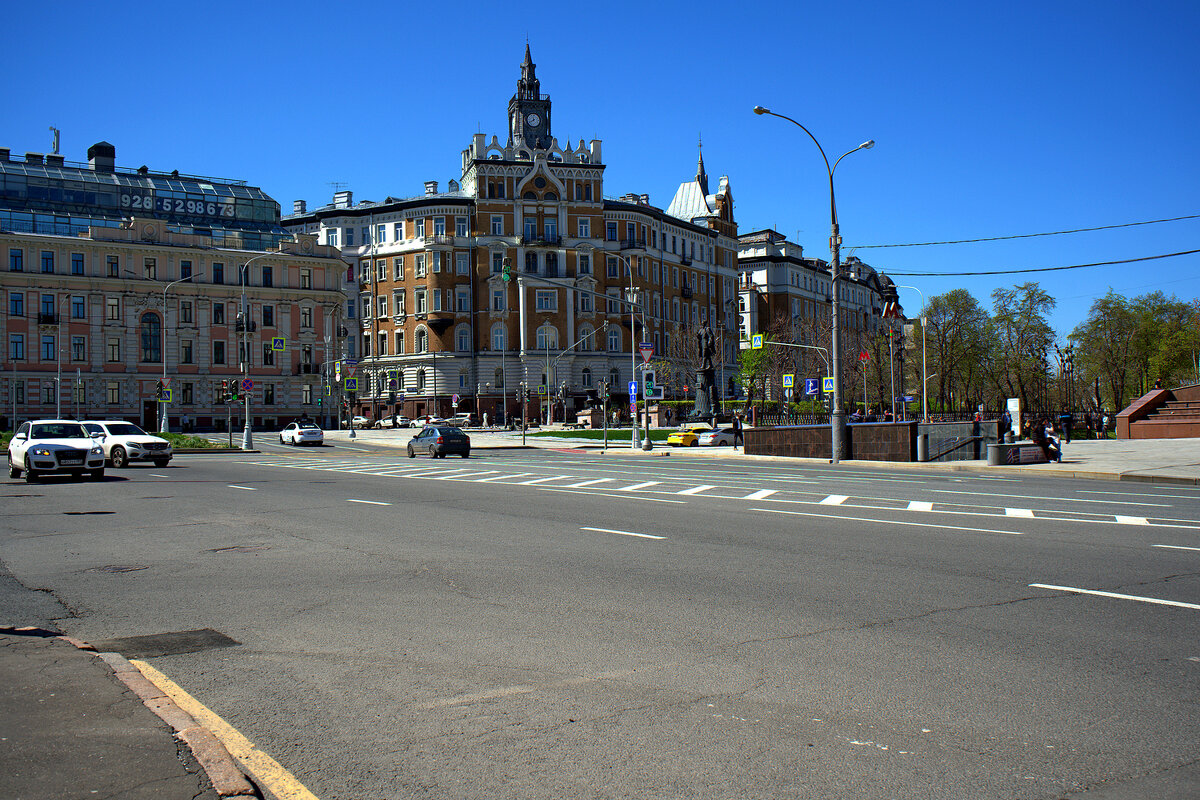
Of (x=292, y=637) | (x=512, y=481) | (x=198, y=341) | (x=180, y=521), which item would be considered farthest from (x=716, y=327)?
(x=292, y=637)

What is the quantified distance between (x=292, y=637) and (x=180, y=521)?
348 inches

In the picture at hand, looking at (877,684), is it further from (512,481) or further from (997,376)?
(997,376)

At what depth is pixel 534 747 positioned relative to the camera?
4.69 m

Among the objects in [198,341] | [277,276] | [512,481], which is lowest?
[512,481]

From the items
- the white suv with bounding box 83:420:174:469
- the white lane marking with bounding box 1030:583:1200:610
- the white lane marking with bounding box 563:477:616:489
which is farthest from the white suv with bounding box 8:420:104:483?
the white lane marking with bounding box 1030:583:1200:610

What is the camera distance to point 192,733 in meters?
4.66

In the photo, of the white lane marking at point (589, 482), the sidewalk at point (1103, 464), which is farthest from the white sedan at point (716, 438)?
the white lane marking at point (589, 482)

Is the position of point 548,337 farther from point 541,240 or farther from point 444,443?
point 444,443

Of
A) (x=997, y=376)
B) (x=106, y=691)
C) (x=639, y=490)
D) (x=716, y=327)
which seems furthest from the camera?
(x=716, y=327)

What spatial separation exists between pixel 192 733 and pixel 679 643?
128 inches

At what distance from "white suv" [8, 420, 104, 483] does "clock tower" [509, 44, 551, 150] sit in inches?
3281

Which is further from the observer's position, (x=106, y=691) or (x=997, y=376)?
(x=997, y=376)

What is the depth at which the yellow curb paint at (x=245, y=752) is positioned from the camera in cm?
417

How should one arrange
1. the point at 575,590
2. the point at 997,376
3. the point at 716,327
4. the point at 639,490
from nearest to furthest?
1. the point at 575,590
2. the point at 639,490
3. the point at 997,376
4. the point at 716,327
